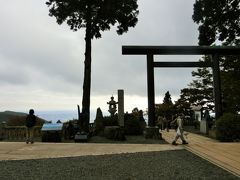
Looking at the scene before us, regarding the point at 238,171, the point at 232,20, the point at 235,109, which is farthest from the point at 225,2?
the point at 235,109

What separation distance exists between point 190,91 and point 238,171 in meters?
39.1

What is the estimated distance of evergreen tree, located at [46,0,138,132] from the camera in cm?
2928

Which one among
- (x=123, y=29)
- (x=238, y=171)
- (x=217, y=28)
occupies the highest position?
(x=123, y=29)

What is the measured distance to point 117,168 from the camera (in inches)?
469

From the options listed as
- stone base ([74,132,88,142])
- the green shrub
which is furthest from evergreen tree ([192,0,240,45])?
stone base ([74,132,88,142])

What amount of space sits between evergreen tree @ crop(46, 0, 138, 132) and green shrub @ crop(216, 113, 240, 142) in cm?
975

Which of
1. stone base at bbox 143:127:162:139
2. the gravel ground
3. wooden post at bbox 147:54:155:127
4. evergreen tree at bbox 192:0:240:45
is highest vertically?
evergreen tree at bbox 192:0:240:45

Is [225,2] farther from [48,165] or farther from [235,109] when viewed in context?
[235,109]

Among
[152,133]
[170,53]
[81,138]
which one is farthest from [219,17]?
[81,138]

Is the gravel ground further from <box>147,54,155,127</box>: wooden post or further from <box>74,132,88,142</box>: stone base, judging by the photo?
<box>147,54,155,127</box>: wooden post

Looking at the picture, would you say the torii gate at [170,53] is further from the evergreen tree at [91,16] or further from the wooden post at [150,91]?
the evergreen tree at [91,16]

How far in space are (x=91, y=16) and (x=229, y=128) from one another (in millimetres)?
13480

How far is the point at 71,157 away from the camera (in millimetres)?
14594

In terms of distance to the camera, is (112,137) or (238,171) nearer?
(238,171)
